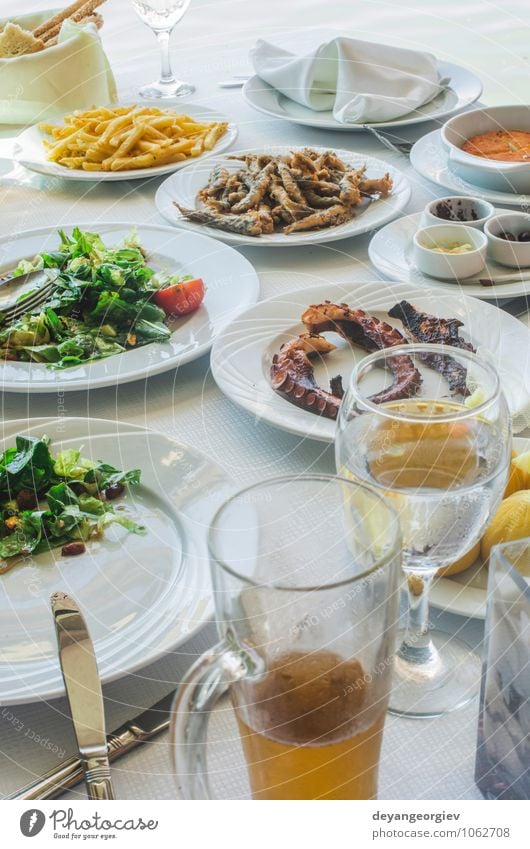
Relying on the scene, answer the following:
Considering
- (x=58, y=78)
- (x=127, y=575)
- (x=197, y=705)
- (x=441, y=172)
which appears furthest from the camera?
(x=58, y=78)

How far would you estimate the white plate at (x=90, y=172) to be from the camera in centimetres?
106

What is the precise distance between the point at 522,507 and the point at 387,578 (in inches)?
6.7

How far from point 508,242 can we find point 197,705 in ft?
2.02

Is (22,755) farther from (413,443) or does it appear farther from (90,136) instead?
(90,136)

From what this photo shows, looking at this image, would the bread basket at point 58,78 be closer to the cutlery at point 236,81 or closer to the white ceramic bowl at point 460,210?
the cutlery at point 236,81

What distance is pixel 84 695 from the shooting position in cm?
39

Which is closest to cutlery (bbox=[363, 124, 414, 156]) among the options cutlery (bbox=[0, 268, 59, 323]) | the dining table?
the dining table

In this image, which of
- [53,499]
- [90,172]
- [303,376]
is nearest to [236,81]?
[90,172]

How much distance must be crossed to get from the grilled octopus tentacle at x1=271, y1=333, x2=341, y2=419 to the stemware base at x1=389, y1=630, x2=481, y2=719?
8.1 inches

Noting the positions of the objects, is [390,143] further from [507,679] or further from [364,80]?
[507,679]

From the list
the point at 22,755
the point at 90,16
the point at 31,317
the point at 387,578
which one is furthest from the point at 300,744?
the point at 90,16

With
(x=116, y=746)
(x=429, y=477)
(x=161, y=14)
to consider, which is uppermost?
(x=161, y=14)

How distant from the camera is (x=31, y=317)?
2.51 ft

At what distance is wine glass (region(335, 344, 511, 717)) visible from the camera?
1.31 feet
